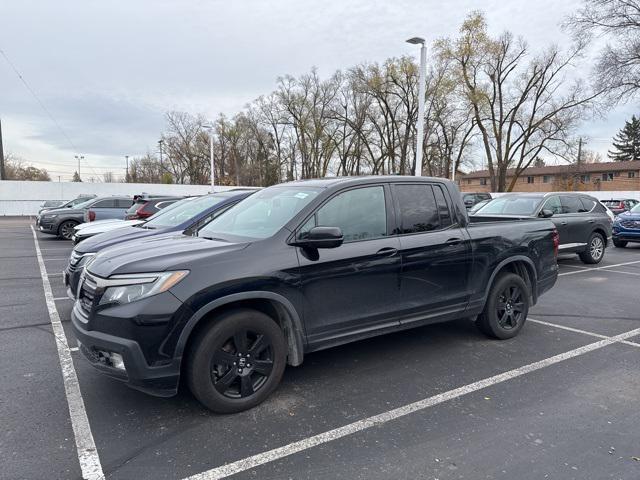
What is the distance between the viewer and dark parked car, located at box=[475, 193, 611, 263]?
10422 millimetres

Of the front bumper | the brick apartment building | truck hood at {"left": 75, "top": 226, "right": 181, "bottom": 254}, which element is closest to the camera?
the front bumper

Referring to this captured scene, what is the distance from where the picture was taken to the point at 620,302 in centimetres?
715

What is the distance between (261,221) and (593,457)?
307cm

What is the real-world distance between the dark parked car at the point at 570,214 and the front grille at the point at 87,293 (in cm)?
888

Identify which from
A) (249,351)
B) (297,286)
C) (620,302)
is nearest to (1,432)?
(249,351)

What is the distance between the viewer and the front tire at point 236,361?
3289mm

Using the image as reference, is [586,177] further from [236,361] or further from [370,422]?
[236,361]

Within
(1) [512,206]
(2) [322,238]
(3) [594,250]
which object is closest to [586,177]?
(3) [594,250]

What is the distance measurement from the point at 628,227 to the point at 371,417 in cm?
1444

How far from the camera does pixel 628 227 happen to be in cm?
1420

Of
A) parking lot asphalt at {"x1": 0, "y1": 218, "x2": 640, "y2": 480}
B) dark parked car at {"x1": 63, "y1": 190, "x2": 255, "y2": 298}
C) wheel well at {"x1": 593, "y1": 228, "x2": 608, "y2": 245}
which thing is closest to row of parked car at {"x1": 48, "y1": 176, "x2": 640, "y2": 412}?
parking lot asphalt at {"x1": 0, "y1": 218, "x2": 640, "y2": 480}

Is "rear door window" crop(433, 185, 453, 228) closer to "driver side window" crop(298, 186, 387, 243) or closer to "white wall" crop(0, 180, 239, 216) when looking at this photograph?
"driver side window" crop(298, 186, 387, 243)

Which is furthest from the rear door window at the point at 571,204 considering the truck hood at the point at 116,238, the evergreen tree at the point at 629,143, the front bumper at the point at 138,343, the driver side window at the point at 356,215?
the evergreen tree at the point at 629,143

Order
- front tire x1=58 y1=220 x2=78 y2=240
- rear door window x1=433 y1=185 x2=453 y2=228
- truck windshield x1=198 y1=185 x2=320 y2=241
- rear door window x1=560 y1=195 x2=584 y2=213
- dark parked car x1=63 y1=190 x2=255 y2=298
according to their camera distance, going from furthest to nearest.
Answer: front tire x1=58 y1=220 x2=78 y2=240
rear door window x1=560 y1=195 x2=584 y2=213
dark parked car x1=63 y1=190 x2=255 y2=298
rear door window x1=433 y1=185 x2=453 y2=228
truck windshield x1=198 y1=185 x2=320 y2=241
